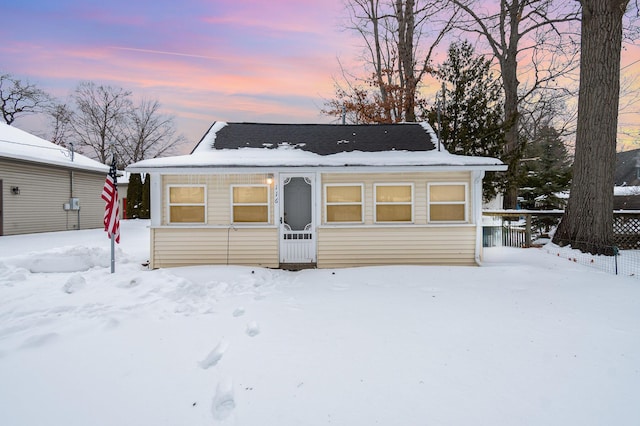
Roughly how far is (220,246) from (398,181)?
4.74 m

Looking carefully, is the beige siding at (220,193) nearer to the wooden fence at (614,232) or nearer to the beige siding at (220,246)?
the beige siding at (220,246)

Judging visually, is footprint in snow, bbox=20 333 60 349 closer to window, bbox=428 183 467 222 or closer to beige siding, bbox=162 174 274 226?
beige siding, bbox=162 174 274 226

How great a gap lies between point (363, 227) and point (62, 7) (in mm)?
14529

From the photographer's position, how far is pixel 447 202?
7.79m

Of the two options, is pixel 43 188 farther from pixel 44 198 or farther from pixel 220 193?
pixel 220 193

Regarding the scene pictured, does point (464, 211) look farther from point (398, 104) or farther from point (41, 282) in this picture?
point (398, 104)

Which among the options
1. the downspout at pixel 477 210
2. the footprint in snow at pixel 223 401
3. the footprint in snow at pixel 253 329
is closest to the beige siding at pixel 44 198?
the footprint in snow at pixel 253 329

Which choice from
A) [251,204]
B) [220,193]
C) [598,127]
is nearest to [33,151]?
[220,193]

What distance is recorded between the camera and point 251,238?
771 centimetres

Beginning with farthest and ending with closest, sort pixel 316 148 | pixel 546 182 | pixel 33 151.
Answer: pixel 546 182 < pixel 33 151 < pixel 316 148

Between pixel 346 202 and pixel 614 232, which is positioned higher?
pixel 346 202

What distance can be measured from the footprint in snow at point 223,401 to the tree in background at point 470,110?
12787mm

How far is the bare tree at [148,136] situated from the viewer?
111 feet

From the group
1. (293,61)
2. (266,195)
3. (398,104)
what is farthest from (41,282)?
(398,104)
